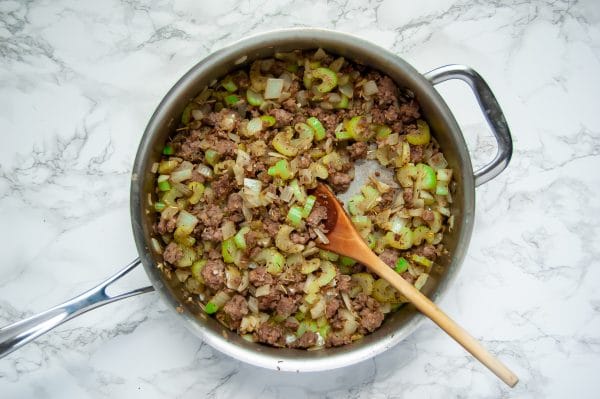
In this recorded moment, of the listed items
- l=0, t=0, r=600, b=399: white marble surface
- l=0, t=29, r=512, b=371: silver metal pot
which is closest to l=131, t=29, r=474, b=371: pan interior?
l=0, t=29, r=512, b=371: silver metal pot

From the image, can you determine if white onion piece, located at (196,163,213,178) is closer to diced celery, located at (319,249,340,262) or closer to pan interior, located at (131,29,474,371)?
pan interior, located at (131,29,474,371)

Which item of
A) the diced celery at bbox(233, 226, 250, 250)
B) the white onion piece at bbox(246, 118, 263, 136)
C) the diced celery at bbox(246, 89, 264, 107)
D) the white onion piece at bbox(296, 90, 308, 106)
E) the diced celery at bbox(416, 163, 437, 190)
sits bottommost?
the diced celery at bbox(233, 226, 250, 250)

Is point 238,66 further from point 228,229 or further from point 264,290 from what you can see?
point 264,290

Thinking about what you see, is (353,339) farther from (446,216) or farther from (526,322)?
(526,322)

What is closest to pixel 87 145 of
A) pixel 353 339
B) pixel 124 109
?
pixel 124 109

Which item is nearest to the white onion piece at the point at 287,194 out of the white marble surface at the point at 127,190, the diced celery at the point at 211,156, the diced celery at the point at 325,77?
the diced celery at the point at 211,156

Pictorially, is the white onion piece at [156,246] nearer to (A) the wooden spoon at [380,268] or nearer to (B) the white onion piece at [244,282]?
(B) the white onion piece at [244,282]
